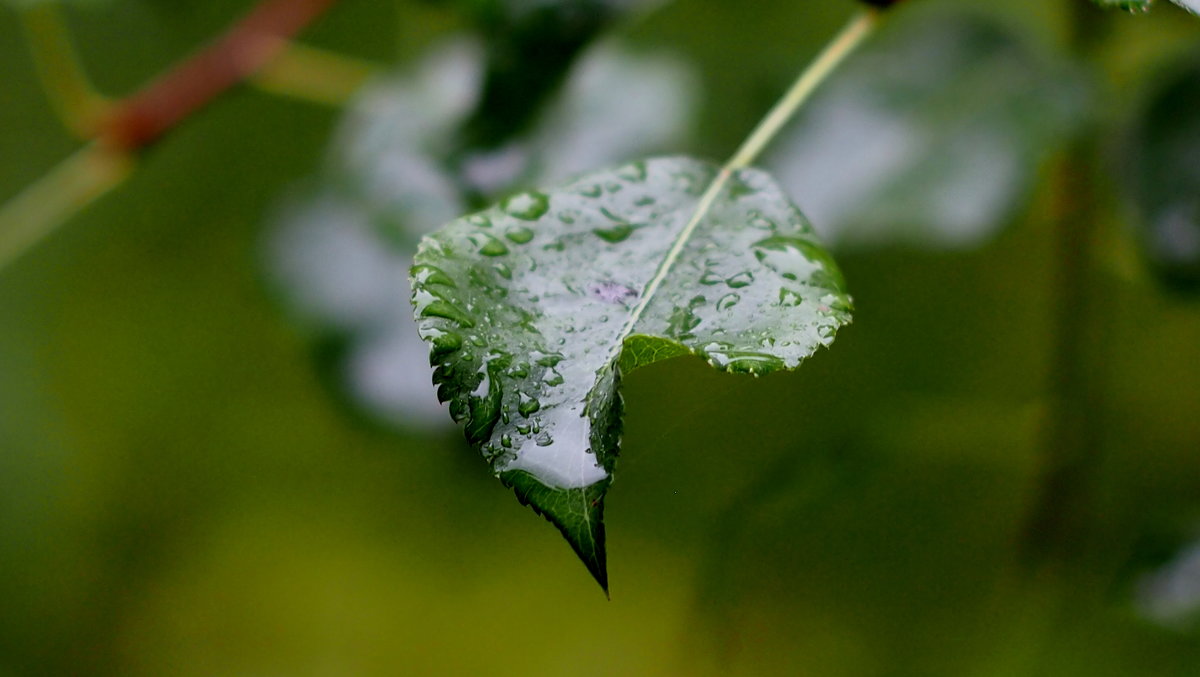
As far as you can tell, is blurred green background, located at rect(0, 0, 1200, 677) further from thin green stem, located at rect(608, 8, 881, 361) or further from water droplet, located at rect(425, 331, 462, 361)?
water droplet, located at rect(425, 331, 462, 361)

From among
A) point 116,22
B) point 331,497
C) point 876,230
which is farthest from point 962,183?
point 116,22

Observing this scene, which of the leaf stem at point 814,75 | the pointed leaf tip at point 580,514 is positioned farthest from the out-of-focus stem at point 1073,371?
the pointed leaf tip at point 580,514

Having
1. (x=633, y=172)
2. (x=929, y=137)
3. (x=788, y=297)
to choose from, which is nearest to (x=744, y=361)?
(x=788, y=297)

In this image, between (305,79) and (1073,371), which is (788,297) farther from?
(305,79)

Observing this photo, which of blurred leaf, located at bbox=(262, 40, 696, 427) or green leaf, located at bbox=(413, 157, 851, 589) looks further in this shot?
blurred leaf, located at bbox=(262, 40, 696, 427)

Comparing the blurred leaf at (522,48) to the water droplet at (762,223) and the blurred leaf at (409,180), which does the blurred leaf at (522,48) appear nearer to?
the blurred leaf at (409,180)

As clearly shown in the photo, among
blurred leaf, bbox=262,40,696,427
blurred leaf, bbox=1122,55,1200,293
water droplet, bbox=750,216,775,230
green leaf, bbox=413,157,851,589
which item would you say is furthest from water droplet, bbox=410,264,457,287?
blurred leaf, bbox=1122,55,1200,293
